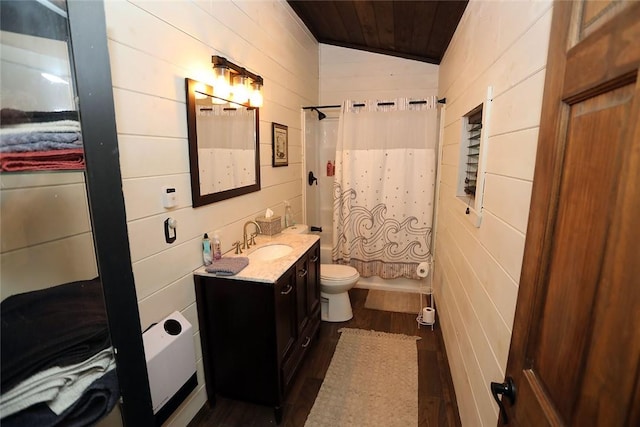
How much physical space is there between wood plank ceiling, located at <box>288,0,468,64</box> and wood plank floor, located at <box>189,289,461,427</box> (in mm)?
2555

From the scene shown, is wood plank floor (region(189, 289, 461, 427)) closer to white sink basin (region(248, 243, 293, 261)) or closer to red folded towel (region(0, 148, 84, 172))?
white sink basin (region(248, 243, 293, 261))

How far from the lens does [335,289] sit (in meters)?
2.70

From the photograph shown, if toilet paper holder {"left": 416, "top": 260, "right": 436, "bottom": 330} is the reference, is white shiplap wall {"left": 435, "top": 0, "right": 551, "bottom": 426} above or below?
above

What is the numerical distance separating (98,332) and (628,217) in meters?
1.03

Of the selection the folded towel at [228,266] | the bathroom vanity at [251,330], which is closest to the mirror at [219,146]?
the folded towel at [228,266]

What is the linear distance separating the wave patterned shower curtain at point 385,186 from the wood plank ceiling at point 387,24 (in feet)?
1.92

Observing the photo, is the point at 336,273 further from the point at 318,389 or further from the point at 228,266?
the point at 228,266

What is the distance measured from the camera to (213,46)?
5.69ft

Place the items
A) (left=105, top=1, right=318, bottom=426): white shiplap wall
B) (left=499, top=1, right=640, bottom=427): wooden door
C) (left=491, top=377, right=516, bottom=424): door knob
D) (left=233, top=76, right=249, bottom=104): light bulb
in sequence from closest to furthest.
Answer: (left=499, top=1, right=640, bottom=427): wooden door → (left=491, top=377, right=516, bottom=424): door knob → (left=105, top=1, right=318, bottom=426): white shiplap wall → (left=233, top=76, right=249, bottom=104): light bulb

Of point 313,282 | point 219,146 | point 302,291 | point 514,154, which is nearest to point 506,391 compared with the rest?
point 514,154

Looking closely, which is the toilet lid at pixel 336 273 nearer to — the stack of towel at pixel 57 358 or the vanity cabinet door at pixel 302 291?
the vanity cabinet door at pixel 302 291

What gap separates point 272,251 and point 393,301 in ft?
5.53

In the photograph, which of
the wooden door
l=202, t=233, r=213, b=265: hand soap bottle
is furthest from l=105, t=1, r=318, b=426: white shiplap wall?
the wooden door

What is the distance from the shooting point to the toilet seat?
2684 mm
